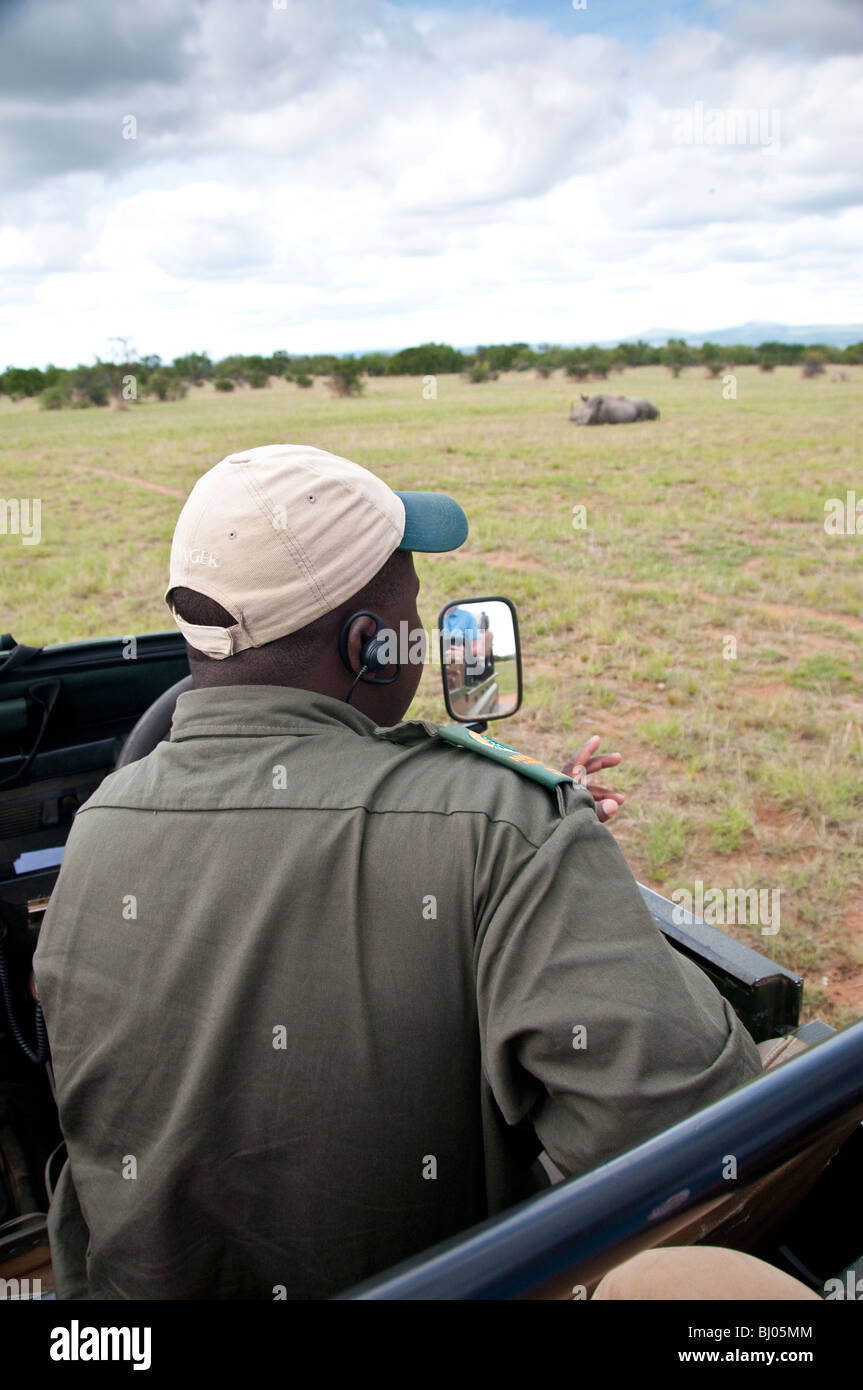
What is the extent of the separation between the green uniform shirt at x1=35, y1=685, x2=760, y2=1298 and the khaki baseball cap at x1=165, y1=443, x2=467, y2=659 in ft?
0.50

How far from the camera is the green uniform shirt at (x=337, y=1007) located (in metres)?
1.14

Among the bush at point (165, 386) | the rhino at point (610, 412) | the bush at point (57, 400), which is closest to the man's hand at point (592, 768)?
the rhino at point (610, 412)

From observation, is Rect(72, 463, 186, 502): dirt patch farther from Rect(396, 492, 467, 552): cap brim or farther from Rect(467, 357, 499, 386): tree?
Rect(467, 357, 499, 386): tree

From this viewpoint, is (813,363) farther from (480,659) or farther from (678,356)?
(480,659)

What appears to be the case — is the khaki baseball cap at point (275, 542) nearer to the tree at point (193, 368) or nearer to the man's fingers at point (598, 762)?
the man's fingers at point (598, 762)

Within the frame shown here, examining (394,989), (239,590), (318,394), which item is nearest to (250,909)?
(394,989)

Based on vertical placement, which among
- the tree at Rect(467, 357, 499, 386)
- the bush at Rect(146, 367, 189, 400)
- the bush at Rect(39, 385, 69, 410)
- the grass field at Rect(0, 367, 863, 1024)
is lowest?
the grass field at Rect(0, 367, 863, 1024)

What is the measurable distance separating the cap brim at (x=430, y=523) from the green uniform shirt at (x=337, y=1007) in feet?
1.23

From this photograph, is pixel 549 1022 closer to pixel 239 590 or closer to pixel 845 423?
pixel 239 590

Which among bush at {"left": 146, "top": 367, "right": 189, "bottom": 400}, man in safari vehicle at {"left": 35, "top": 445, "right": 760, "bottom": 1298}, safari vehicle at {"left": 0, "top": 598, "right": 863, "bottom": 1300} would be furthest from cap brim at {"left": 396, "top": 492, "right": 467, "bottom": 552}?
bush at {"left": 146, "top": 367, "right": 189, "bottom": 400}

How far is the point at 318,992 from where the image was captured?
1213mm

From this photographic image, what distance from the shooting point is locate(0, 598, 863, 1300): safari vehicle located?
0.84 m

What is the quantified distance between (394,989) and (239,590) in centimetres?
58

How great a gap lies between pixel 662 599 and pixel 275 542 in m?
7.74
